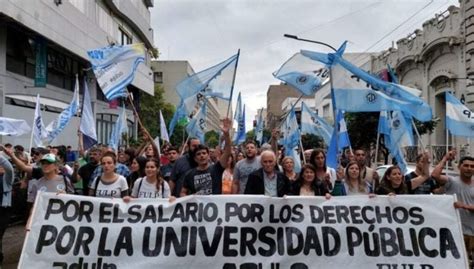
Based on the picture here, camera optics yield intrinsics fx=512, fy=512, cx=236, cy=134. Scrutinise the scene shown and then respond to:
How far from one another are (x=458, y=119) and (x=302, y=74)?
273 centimetres

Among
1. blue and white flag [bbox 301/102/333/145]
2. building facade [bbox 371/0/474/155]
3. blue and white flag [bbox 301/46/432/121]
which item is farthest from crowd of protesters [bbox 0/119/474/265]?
building facade [bbox 371/0/474/155]

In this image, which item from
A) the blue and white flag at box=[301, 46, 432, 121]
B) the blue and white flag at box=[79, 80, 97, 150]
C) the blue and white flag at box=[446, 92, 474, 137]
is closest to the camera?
the blue and white flag at box=[301, 46, 432, 121]

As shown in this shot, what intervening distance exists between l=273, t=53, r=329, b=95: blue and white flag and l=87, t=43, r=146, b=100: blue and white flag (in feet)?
8.78

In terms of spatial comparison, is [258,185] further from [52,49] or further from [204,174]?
[52,49]

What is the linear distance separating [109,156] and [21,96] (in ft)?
51.1

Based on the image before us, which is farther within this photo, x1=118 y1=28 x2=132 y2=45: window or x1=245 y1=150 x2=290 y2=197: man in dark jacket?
x1=118 y1=28 x2=132 y2=45: window

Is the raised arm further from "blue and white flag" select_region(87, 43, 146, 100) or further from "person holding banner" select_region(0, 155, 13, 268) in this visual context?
"blue and white flag" select_region(87, 43, 146, 100)

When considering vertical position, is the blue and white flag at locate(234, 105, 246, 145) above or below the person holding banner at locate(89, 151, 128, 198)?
above

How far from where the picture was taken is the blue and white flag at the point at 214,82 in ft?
29.1

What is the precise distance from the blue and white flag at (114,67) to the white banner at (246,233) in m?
4.41

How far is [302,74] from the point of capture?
30.3ft

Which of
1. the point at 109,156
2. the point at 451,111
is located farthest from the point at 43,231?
the point at 451,111

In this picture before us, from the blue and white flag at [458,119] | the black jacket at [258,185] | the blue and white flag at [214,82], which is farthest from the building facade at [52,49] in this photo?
the black jacket at [258,185]

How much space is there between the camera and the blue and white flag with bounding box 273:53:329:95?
9211mm
